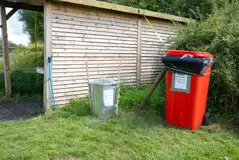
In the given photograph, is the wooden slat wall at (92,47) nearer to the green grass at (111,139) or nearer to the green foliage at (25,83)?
the green grass at (111,139)

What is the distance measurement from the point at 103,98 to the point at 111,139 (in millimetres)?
948

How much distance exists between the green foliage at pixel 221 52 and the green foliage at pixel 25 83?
13.5ft

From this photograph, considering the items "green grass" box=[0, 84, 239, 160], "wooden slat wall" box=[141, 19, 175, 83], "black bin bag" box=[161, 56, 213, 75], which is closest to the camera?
"green grass" box=[0, 84, 239, 160]

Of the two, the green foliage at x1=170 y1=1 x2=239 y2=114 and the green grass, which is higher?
the green foliage at x1=170 y1=1 x2=239 y2=114

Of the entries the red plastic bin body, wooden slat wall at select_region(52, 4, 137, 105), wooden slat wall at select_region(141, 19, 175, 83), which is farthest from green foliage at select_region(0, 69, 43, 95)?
the red plastic bin body

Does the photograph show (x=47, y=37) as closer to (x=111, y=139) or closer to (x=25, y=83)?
(x=111, y=139)

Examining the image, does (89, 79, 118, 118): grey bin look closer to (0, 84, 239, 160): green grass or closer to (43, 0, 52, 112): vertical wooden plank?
(0, 84, 239, 160): green grass

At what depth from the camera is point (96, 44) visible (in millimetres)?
4738

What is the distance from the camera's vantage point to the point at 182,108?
3396 mm

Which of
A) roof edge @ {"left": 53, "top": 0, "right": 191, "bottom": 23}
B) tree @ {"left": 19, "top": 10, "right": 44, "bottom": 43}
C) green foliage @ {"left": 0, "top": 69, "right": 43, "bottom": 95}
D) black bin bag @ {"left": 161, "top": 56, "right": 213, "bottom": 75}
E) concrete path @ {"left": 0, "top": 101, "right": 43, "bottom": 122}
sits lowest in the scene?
concrete path @ {"left": 0, "top": 101, "right": 43, "bottom": 122}

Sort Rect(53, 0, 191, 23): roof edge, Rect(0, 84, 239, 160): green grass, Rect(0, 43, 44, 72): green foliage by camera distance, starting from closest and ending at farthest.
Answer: Rect(0, 84, 239, 160): green grass < Rect(53, 0, 191, 23): roof edge < Rect(0, 43, 44, 72): green foliage

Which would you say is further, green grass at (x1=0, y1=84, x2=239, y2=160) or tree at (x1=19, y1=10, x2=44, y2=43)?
tree at (x1=19, y1=10, x2=44, y2=43)

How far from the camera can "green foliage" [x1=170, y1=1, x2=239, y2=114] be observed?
3.63m

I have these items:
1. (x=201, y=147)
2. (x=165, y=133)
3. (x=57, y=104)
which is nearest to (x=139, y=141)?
(x=165, y=133)
